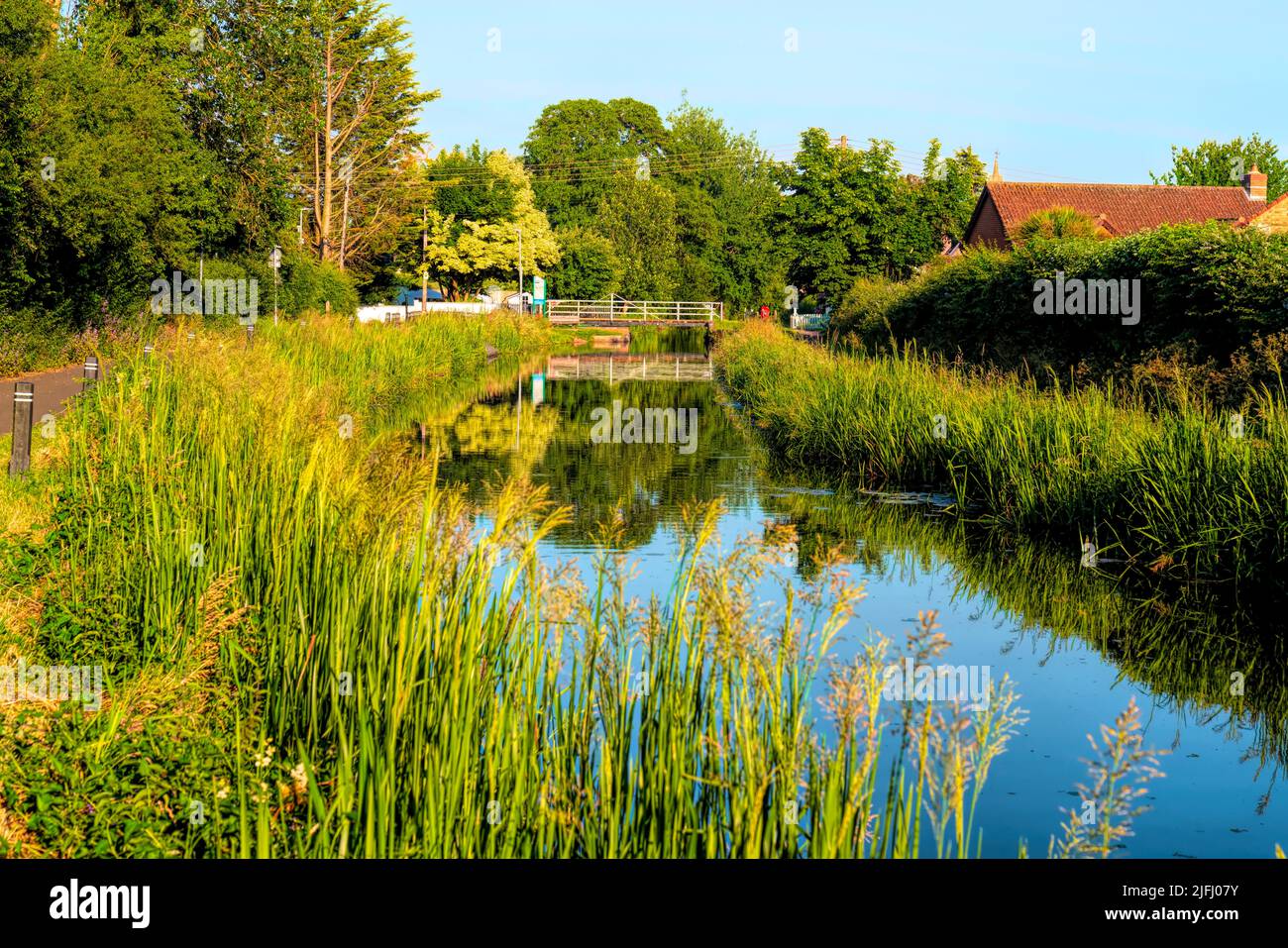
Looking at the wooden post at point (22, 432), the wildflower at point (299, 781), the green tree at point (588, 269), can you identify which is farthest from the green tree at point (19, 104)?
the green tree at point (588, 269)

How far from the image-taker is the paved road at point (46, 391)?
16453 mm

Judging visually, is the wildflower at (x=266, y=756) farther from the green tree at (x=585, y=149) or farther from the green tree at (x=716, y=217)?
the green tree at (x=585, y=149)

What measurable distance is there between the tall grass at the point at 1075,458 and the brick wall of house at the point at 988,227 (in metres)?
32.3

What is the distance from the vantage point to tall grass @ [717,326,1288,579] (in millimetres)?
10586

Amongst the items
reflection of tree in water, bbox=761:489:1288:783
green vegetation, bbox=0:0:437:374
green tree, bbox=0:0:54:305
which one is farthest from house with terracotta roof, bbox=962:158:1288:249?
reflection of tree in water, bbox=761:489:1288:783

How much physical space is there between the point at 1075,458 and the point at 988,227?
42.8m

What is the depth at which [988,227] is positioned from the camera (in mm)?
53375

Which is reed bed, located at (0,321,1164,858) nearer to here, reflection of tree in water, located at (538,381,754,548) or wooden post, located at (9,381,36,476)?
wooden post, located at (9,381,36,476)

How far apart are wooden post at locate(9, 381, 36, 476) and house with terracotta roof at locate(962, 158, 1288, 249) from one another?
43.7 m

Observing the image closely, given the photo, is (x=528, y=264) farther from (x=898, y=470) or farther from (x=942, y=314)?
(x=898, y=470)

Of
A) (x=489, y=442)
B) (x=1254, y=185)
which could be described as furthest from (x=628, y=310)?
(x=489, y=442)

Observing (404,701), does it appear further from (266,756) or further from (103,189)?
(103,189)
